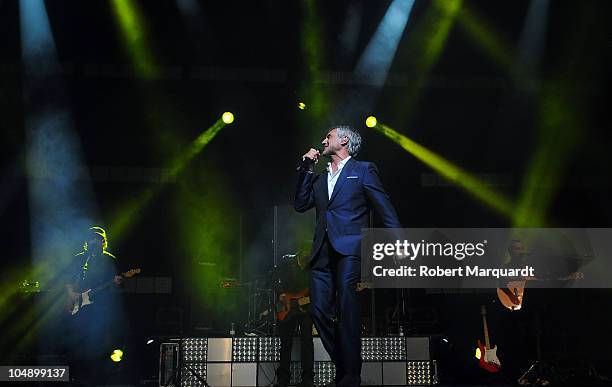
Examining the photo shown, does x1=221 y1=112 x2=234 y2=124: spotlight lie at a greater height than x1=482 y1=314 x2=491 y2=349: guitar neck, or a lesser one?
greater

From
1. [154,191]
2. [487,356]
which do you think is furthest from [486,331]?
[154,191]

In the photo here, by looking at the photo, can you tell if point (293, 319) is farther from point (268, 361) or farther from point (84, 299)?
point (84, 299)

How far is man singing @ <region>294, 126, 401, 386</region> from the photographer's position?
11.3 ft

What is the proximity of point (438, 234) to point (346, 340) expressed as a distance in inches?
265

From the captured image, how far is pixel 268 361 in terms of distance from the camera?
5391 mm

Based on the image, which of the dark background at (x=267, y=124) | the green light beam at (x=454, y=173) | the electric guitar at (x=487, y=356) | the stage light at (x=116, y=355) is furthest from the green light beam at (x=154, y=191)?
the electric guitar at (x=487, y=356)

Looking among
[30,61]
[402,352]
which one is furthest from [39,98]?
[402,352]

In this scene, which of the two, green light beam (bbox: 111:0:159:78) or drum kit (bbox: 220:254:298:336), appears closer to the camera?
drum kit (bbox: 220:254:298:336)

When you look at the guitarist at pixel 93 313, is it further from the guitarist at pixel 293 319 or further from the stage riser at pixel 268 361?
the guitarist at pixel 293 319

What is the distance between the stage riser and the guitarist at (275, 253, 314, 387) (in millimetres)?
136

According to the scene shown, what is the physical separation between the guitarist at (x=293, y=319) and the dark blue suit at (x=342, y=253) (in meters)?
1.81

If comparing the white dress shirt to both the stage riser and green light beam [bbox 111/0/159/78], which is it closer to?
the stage riser

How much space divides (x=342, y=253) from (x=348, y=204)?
0.33 m

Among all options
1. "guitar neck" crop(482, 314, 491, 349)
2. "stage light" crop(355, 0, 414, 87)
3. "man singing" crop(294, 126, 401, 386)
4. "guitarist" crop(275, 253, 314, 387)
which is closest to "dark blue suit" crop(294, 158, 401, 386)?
"man singing" crop(294, 126, 401, 386)
